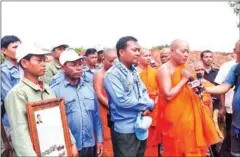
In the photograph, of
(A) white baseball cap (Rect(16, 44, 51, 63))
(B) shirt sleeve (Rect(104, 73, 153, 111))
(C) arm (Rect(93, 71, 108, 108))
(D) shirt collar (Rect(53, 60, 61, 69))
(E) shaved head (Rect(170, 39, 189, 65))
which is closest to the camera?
(A) white baseball cap (Rect(16, 44, 51, 63))

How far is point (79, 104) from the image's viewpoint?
4.14m

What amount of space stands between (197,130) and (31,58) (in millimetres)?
2486

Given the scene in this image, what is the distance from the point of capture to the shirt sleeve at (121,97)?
4.09 metres

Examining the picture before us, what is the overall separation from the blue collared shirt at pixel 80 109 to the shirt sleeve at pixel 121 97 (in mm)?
264

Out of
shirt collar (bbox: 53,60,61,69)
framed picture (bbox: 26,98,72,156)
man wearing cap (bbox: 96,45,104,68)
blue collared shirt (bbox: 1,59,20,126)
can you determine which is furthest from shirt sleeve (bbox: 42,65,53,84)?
framed picture (bbox: 26,98,72,156)

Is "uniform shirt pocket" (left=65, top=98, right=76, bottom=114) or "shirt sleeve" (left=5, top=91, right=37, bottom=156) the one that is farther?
"uniform shirt pocket" (left=65, top=98, right=76, bottom=114)

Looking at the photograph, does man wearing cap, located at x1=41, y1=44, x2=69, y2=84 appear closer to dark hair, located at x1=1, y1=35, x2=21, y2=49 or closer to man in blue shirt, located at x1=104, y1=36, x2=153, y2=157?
dark hair, located at x1=1, y1=35, x2=21, y2=49

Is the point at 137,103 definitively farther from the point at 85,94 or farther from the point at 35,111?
the point at 35,111

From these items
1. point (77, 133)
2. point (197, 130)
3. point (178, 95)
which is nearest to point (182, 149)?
point (197, 130)

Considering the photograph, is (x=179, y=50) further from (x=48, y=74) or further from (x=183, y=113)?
(x=48, y=74)

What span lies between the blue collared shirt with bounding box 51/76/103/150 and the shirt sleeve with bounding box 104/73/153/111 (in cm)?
26

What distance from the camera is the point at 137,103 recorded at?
411 centimetres

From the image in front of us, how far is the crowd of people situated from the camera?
3.25 metres

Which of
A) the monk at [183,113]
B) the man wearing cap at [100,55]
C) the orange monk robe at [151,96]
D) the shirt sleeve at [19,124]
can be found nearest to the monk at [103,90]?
the orange monk robe at [151,96]
